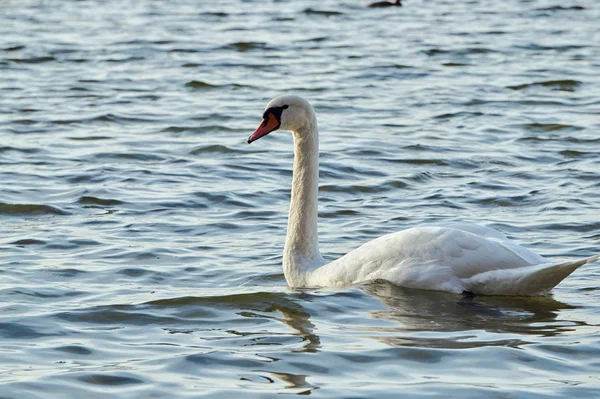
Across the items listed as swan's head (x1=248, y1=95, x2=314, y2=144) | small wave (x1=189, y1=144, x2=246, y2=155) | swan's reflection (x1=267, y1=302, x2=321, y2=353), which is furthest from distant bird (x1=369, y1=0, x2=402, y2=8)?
swan's reflection (x1=267, y1=302, x2=321, y2=353)

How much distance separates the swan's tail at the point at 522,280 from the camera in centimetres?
661

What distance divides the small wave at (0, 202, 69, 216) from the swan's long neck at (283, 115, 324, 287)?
8.14 feet

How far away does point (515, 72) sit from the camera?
17.5m

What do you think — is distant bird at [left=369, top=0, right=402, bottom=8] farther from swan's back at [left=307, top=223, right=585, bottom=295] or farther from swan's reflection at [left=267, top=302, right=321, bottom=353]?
swan's reflection at [left=267, top=302, right=321, bottom=353]

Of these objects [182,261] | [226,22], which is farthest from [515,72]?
[182,261]

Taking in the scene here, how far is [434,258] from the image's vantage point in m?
6.96

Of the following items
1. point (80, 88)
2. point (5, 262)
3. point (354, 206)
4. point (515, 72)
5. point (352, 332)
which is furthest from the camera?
point (515, 72)

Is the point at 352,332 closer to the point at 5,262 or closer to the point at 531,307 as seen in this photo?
the point at 531,307

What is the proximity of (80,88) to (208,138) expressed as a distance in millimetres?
3712

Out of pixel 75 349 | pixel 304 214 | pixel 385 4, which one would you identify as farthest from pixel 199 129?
pixel 385 4

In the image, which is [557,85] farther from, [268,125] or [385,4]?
[385,4]

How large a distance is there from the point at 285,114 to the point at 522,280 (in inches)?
74.6

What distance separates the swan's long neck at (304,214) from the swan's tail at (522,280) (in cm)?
121

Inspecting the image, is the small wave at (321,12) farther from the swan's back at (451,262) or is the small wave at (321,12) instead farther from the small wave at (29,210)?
the swan's back at (451,262)
